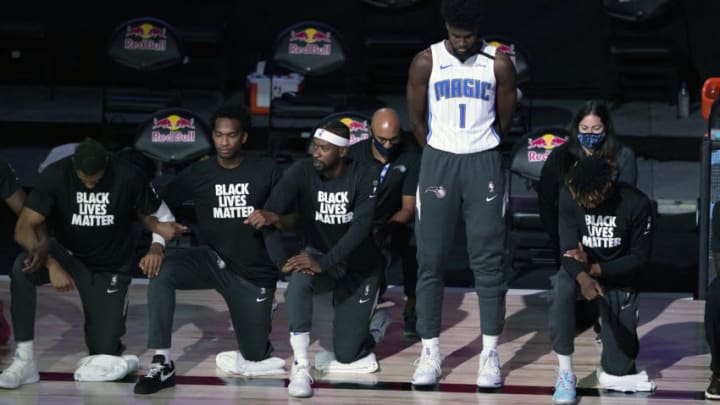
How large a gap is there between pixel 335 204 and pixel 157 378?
1.22 meters

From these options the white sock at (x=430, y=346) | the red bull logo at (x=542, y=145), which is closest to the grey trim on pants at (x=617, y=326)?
the white sock at (x=430, y=346)

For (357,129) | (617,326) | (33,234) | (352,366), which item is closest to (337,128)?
(352,366)

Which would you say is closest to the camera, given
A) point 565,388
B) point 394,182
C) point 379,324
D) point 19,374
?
point 565,388

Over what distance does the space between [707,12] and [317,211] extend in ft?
21.3

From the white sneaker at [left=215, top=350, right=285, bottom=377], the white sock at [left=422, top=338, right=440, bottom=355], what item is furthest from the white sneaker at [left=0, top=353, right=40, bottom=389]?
the white sock at [left=422, top=338, right=440, bottom=355]

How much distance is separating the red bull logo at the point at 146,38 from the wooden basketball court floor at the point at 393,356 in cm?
297

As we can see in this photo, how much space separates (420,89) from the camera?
24.1 feet

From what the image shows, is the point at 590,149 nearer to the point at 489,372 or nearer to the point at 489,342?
the point at 489,342

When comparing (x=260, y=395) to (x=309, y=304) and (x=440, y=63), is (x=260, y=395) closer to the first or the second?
(x=309, y=304)

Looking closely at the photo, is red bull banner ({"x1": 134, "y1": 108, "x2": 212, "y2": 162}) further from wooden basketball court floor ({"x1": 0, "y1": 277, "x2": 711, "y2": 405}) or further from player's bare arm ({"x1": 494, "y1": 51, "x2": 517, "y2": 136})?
player's bare arm ({"x1": 494, "y1": 51, "x2": 517, "y2": 136})

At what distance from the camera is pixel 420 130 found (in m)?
7.46

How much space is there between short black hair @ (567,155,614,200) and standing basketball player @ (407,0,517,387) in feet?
1.22

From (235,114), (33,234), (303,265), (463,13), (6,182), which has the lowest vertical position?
(303,265)

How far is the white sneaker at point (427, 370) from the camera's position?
7.36 metres
